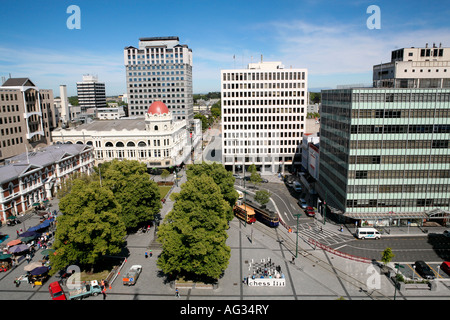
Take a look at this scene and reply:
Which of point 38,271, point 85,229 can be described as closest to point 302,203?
point 85,229

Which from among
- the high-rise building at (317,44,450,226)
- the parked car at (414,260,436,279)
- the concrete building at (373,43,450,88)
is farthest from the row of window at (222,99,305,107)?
the parked car at (414,260,436,279)

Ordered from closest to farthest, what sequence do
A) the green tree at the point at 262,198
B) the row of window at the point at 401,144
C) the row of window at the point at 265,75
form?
the row of window at the point at 401,144, the green tree at the point at 262,198, the row of window at the point at 265,75

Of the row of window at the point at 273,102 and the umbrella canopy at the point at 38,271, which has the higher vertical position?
the row of window at the point at 273,102

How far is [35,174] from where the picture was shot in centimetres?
6594

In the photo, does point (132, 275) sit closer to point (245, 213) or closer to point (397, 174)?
point (245, 213)

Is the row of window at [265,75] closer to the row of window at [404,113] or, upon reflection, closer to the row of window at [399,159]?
the row of window at [404,113]

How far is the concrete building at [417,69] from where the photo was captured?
52312 millimetres

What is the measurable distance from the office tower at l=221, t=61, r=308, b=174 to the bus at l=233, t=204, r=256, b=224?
29.7 metres

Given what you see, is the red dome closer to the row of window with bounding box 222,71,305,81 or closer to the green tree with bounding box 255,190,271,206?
the row of window with bounding box 222,71,305,81

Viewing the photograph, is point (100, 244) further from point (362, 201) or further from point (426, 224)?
point (426, 224)

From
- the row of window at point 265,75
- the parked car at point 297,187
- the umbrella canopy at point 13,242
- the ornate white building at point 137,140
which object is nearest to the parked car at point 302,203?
the parked car at point 297,187

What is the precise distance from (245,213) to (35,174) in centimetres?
4406

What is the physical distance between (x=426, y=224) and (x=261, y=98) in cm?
4905

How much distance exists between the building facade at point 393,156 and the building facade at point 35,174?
58.1 metres
